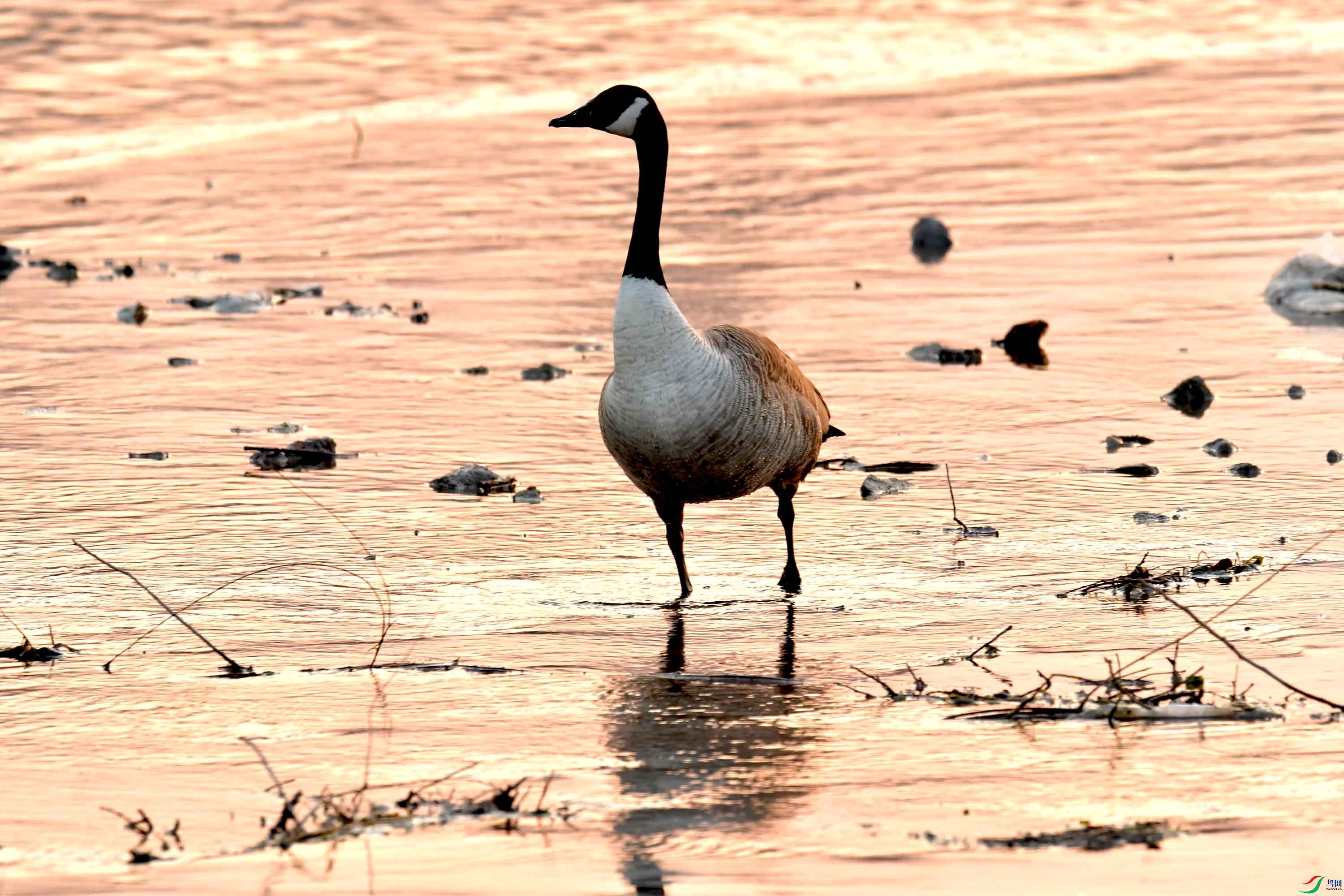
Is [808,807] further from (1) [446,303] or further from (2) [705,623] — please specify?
(1) [446,303]

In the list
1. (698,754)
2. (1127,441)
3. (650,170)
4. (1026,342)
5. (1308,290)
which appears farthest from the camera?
(1308,290)

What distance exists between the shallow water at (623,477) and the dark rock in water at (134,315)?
0.30 ft

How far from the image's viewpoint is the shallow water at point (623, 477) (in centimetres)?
506

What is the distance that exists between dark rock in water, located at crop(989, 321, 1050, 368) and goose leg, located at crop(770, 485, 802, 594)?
338cm

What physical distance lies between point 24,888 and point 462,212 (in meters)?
10.7

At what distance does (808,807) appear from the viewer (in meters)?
5.08

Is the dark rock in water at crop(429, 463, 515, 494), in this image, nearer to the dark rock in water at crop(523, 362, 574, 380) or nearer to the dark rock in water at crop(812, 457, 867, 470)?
the dark rock in water at crop(812, 457, 867, 470)

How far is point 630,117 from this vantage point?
7.90 metres

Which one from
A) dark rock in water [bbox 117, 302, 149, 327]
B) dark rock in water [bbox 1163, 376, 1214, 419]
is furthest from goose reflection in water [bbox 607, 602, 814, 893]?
dark rock in water [bbox 117, 302, 149, 327]

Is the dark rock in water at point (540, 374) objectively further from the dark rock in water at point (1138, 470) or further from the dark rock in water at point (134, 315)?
the dark rock in water at point (1138, 470)

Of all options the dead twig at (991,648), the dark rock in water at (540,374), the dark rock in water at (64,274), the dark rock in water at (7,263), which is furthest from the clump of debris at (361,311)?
the dead twig at (991,648)

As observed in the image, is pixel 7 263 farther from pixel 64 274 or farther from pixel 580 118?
pixel 580 118

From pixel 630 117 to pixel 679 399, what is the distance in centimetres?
136

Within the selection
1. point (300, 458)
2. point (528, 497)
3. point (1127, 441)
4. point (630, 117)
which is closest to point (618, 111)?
point (630, 117)
